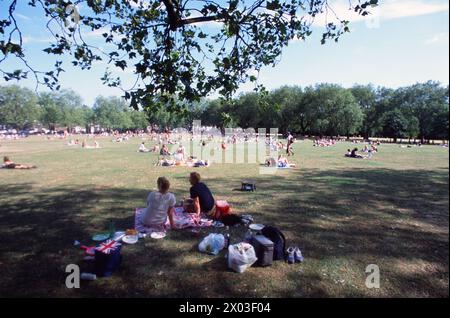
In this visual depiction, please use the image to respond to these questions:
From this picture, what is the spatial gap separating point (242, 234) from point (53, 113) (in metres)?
127

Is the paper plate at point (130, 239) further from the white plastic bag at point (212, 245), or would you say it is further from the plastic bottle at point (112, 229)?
the white plastic bag at point (212, 245)

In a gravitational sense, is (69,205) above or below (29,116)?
below

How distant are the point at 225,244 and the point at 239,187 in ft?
21.8

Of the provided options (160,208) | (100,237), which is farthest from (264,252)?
(100,237)

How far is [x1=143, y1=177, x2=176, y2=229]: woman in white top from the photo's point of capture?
746 centimetres

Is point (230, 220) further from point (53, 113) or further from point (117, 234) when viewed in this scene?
point (53, 113)

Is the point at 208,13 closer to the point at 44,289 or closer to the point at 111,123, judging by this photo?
the point at 44,289

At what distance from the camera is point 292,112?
9294 cm

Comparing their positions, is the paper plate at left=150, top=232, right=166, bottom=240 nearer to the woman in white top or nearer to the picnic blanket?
the picnic blanket

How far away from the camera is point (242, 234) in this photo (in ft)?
23.7

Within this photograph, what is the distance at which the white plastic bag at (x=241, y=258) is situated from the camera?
5375 mm

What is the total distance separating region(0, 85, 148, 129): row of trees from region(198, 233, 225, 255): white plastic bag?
297 ft

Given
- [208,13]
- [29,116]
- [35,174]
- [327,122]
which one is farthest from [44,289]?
[29,116]

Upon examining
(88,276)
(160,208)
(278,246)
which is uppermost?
(160,208)
